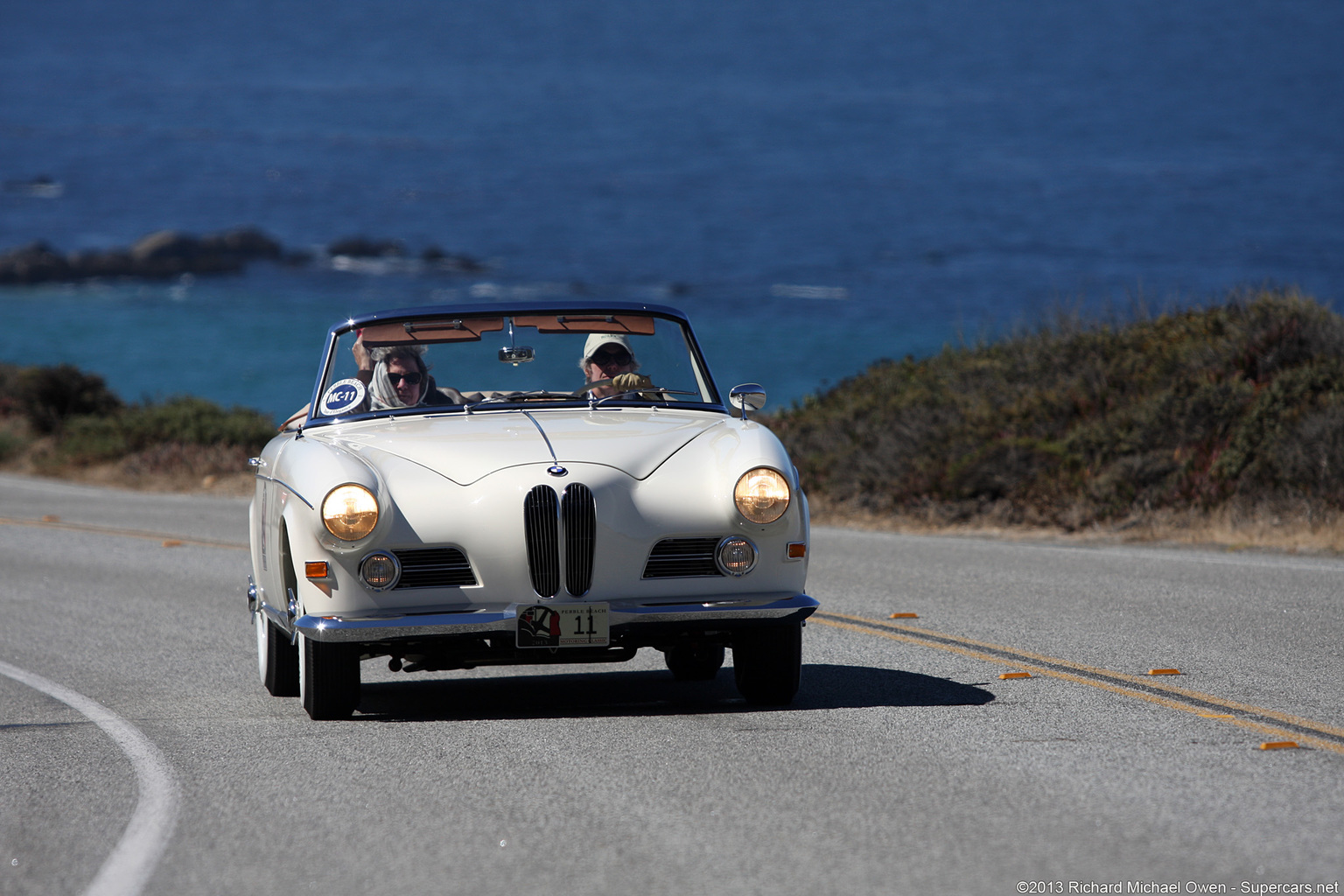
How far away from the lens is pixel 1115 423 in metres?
17.0

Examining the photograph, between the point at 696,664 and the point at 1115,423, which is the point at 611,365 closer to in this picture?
the point at 696,664

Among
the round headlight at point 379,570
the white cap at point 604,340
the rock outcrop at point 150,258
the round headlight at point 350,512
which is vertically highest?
the rock outcrop at point 150,258

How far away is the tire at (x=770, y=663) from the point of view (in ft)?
23.9

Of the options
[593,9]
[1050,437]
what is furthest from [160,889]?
[593,9]

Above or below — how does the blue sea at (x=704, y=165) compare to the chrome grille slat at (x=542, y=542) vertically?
above

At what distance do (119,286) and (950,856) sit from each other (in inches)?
4217

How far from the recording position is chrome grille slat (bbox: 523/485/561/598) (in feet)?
22.4

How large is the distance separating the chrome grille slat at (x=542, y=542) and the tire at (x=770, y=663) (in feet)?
3.01

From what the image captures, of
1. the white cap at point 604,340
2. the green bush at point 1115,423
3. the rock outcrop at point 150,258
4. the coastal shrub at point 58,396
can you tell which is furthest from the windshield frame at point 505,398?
the rock outcrop at point 150,258

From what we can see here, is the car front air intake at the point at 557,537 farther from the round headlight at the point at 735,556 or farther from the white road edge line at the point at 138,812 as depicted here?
the white road edge line at the point at 138,812

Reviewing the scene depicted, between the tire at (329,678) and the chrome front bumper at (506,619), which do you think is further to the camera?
the tire at (329,678)

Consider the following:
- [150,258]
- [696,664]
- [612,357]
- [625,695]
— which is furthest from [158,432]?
[150,258]

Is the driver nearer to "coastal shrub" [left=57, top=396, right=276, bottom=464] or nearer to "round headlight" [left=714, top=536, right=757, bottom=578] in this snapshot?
"round headlight" [left=714, top=536, right=757, bottom=578]

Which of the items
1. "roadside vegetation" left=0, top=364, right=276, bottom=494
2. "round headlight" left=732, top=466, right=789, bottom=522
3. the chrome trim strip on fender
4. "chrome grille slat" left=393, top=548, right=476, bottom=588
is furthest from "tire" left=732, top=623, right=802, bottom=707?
"roadside vegetation" left=0, top=364, right=276, bottom=494
